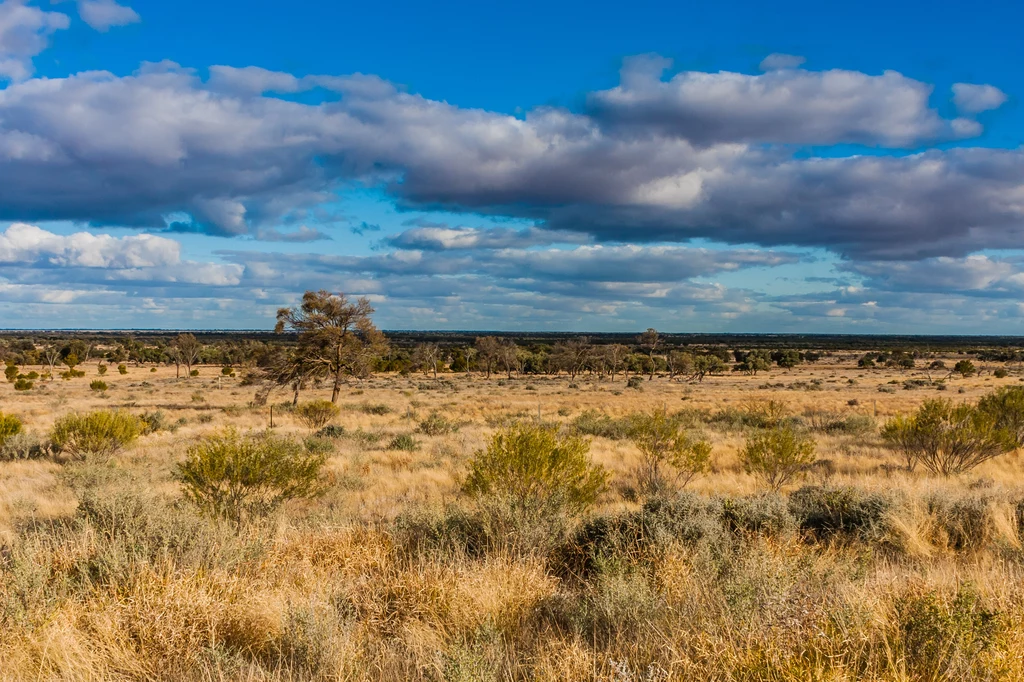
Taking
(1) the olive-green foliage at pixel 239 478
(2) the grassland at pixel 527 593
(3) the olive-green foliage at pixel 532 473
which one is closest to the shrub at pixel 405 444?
(2) the grassland at pixel 527 593

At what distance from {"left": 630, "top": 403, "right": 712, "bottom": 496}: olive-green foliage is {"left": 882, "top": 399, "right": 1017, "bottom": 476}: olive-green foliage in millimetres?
5213

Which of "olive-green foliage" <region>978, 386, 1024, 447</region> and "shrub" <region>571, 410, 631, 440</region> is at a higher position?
"olive-green foliage" <region>978, 386, 1024, 447</region>

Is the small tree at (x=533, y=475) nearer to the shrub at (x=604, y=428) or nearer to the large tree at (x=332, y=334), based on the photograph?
the shrub at (x=604, y=428)

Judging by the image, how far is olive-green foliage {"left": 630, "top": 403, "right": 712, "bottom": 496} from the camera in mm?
12219

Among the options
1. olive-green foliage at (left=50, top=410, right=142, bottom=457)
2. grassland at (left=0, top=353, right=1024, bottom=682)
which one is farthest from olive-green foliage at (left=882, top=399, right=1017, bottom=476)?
olive-green foliage at (left=50, top=410, right=142, bottom=457)

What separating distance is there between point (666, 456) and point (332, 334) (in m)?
20.7

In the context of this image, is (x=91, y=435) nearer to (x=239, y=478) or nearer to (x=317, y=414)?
(x=239, y=478)

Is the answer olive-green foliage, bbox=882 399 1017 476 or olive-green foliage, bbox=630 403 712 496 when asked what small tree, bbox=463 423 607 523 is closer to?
olive-green foliage, bbox=630 403 712 496

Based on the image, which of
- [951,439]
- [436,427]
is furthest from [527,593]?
[436,427]

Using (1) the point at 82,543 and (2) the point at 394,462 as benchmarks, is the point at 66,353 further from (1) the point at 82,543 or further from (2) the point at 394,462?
(1) the point at 82,543

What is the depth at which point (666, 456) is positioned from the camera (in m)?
13.6

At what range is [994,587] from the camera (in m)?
4.55

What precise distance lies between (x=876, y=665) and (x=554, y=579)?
2.92 meters

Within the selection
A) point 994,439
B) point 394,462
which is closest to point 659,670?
point 394,462
